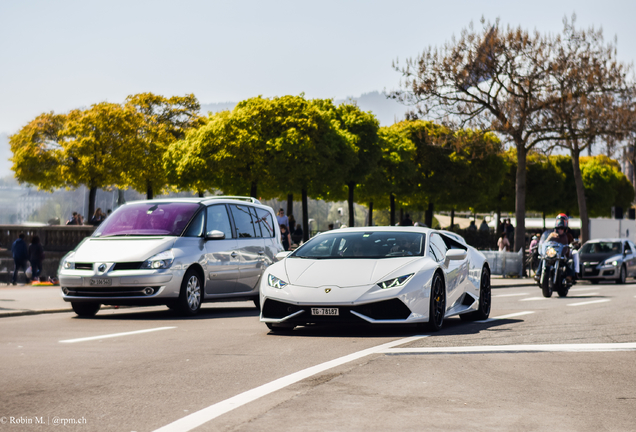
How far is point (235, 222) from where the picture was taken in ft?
51.3

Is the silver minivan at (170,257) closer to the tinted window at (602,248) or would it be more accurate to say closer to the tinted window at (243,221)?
the tinted window at (243,221)

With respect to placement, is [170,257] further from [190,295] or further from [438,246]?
[438,246]

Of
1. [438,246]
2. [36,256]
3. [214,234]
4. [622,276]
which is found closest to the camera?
[438,246]

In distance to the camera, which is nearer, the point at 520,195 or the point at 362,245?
the point at 362,245

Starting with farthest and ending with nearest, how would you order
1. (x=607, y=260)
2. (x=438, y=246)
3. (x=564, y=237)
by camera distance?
(x=607, y=260) < (x=564, y=237) < (x=438, y=246)

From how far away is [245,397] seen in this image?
21.0 feet

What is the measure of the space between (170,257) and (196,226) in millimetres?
1037

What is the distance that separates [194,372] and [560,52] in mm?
33354

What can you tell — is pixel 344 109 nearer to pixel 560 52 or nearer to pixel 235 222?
pixel 560 52

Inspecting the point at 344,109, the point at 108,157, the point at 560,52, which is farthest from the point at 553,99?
the point at 108,157

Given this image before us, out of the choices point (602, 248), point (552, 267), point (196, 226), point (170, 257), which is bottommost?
point (552, 267)

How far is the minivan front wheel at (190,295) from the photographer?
14008 mm

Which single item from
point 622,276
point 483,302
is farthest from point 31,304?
point 622,276

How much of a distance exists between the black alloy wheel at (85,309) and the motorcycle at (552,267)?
35.3ft
